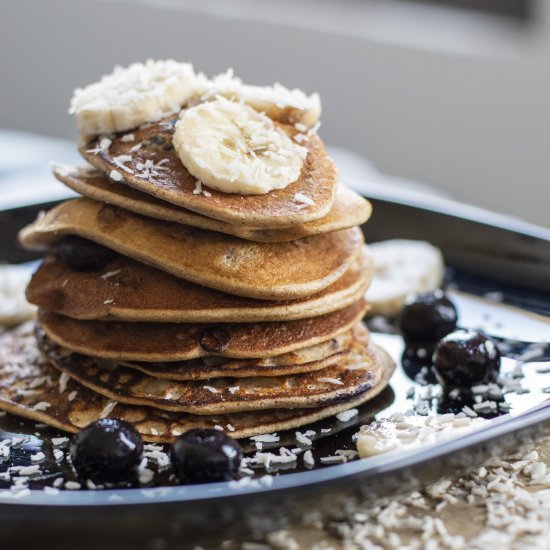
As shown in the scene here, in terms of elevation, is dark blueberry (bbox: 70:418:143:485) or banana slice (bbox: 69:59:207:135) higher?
banana slice (bbox: 69:59:207:135)

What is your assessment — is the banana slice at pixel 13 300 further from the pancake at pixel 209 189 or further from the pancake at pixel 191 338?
the pancake at pixel 209 189

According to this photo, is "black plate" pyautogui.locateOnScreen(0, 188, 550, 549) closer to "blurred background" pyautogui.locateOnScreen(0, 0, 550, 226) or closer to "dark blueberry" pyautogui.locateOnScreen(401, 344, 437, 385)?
"dark blueberry" pyautogui.locateOnScreen(401, 344, 437, 385)

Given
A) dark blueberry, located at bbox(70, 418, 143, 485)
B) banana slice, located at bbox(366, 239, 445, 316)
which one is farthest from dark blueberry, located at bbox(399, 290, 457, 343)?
dark blueberry, located at bbox(70, 418, 143, 485)

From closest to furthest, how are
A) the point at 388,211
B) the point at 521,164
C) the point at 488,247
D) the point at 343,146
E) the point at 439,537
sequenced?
the point at 439,537 < the point at 488,247 < the point at 388,211 < the point at 521,164 < the point at 343,146

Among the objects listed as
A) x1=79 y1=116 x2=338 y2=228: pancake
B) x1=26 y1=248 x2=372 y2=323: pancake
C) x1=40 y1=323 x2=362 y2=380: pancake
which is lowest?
→ x1=40 y1=323 x2=362 y2=380: pancake

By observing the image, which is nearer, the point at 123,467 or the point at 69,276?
the point at 123,467

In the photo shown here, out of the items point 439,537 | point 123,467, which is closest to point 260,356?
point 123,467

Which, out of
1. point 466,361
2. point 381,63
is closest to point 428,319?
point 466,361

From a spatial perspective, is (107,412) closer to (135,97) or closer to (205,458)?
(205,458)

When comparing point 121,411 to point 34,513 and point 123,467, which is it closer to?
point 123,467
